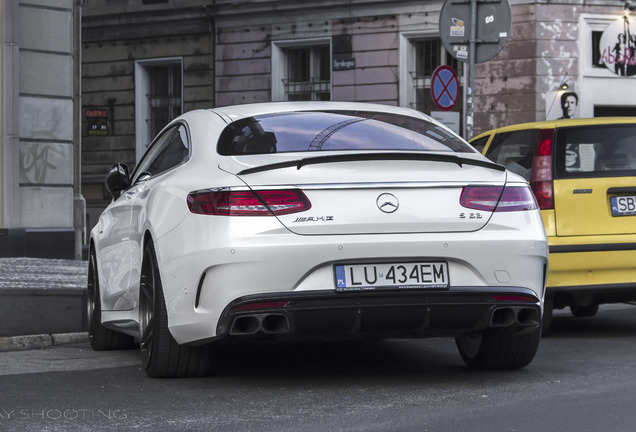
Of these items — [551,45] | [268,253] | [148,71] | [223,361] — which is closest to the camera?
[268,253]

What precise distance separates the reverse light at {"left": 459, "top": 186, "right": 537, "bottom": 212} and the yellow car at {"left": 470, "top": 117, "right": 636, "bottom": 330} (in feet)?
8.23

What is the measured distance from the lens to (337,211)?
582 cm

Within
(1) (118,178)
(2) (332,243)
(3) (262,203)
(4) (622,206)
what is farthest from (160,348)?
(4) (622,206)

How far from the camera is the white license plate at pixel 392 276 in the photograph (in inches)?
229

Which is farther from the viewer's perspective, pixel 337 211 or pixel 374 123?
pixel 374 123

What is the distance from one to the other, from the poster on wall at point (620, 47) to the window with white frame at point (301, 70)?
19.1ft

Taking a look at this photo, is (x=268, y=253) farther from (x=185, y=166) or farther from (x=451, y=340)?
(x=451, y=340)

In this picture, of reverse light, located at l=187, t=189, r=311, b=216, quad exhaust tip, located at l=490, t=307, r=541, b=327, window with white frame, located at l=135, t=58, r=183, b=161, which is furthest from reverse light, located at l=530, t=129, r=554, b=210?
window with white frame, located at l=135, t=58, r=183, b=161

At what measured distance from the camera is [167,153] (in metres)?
7.24

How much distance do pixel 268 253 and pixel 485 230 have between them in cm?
106

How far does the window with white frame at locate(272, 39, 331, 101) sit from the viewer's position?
27.4m

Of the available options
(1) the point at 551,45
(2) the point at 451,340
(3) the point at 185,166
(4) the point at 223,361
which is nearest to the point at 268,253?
(3) the point at 185,166

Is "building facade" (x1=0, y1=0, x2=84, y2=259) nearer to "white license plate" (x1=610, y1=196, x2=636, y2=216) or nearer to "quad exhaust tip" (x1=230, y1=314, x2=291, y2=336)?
"white license plate" (x1=610, y1=196, x2=636, y2=216)

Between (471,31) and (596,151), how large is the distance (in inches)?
242
